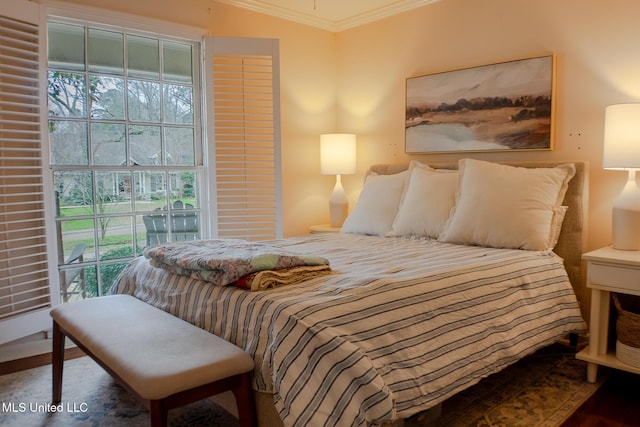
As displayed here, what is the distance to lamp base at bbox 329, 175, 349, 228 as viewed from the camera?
4.11m

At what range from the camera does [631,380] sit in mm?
2537

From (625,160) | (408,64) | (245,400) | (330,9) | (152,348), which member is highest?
(330,9)

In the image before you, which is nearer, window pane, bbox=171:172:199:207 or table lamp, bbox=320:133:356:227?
window pane, bbox=171:172:199:207

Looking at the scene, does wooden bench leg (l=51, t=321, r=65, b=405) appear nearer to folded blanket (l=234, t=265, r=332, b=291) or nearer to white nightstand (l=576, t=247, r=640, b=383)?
folded blanket (l=234, t=265, r=332, b=291)

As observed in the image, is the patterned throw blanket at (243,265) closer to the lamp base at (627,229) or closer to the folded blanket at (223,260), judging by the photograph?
the folded blanket at (223,260)

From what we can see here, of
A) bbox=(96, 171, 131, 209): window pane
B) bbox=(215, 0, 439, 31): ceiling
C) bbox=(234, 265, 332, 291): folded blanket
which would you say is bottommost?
bbox=(234, 265, 332, 291): folded blanket

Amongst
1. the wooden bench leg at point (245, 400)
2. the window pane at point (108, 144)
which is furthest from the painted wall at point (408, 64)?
the wooden bench leg at point (245, 400)

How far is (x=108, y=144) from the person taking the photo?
334cm

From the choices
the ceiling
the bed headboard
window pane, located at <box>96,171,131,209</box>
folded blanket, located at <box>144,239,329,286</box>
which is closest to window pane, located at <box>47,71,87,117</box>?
window pane, located at <box>96,171,131,209</box>

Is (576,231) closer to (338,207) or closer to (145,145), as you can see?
(338,207)

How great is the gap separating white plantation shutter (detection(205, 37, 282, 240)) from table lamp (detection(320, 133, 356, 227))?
0.51 metres

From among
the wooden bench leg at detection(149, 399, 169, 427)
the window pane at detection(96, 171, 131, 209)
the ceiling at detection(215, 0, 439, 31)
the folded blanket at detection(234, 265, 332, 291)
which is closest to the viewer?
the wooden bench leg at detection(149, 399, 169, 427)

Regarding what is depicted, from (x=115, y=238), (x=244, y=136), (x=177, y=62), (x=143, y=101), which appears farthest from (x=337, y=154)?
(x=115, y=238)

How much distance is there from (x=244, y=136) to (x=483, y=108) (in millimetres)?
1808
